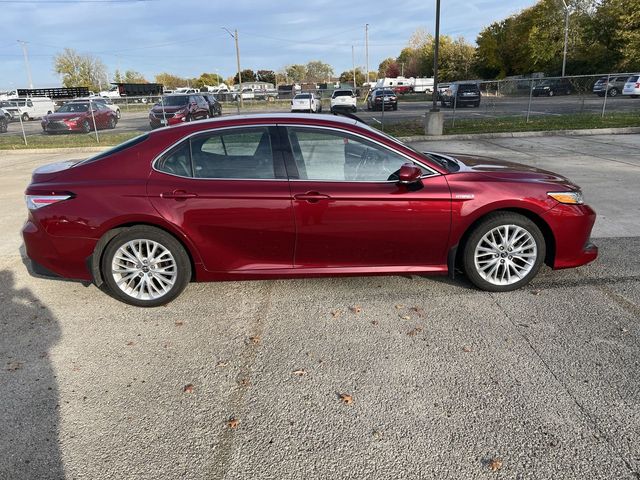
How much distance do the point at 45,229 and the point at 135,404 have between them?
1.90m

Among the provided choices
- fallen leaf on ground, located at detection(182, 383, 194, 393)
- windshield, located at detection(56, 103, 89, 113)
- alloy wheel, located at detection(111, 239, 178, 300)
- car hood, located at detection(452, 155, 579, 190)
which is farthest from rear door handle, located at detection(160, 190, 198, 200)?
windshield, located at detection(56, 103, 89, 113)

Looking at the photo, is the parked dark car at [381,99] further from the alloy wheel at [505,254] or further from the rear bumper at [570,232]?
the alloy wheel at [505,254]

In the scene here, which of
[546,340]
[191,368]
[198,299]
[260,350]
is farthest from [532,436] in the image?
[198,299]

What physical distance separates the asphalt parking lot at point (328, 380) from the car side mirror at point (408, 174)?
1.02 m

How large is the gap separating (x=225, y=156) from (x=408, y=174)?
1.51 metres

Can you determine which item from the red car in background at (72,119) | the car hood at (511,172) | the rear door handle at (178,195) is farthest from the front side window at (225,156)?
the red car in background at (72,119)

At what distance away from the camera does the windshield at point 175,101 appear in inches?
827

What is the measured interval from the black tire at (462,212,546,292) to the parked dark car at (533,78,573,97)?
944 inches

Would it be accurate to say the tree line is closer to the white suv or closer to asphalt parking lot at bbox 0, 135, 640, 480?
the white suv

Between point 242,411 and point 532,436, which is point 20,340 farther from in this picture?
point 532,436

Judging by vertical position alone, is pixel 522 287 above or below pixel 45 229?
below

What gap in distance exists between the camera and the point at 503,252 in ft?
13.3

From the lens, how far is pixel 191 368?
10.4ft

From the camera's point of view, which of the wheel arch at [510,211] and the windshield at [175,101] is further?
the windshield at [175,101]
